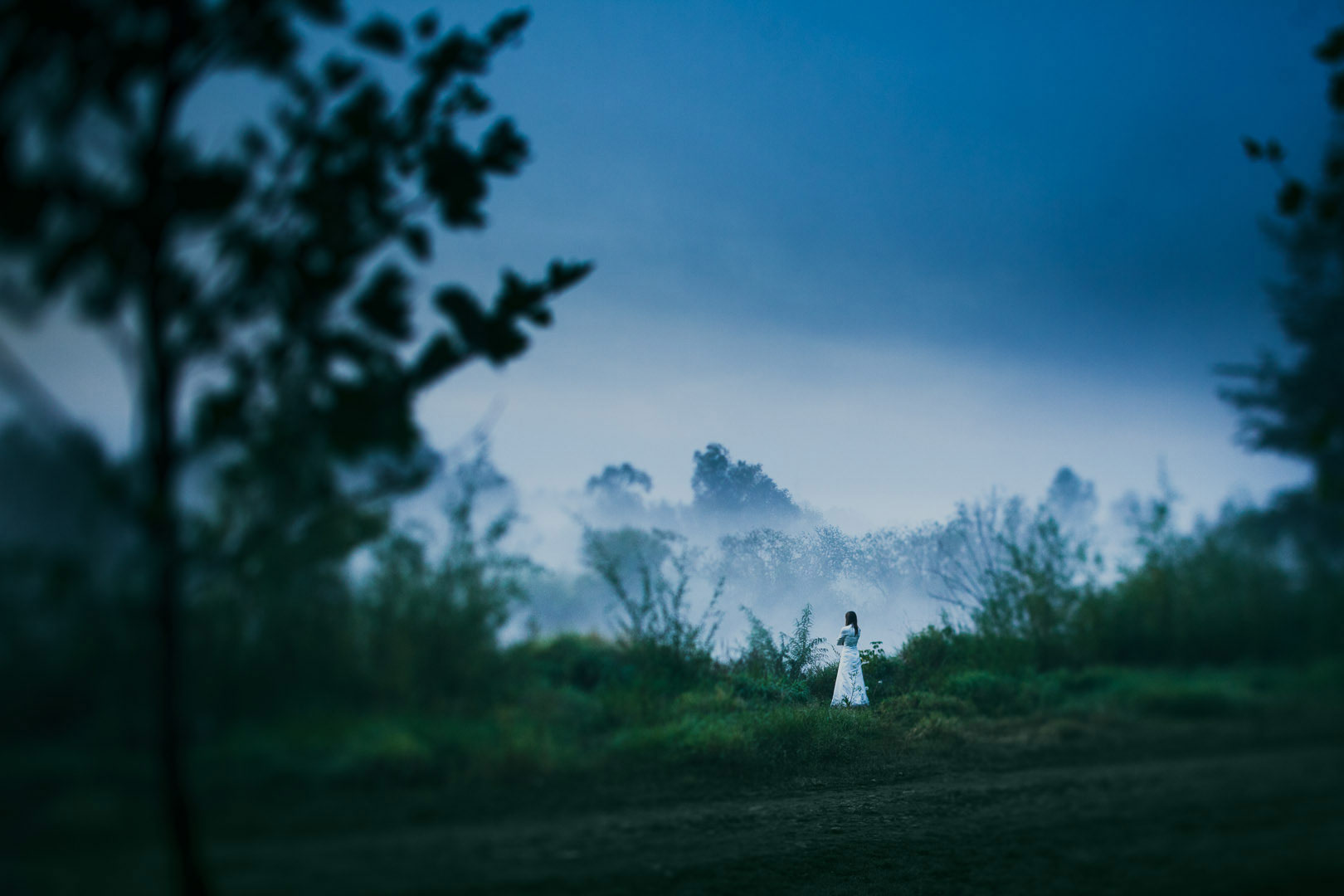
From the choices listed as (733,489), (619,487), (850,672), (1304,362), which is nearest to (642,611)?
(619,487)

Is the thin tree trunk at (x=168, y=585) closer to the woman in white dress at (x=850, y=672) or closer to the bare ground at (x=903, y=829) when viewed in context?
the bare ground at (x=903, y=829)

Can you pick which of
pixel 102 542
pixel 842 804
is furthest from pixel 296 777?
pixel 842 804

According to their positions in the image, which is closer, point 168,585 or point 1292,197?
point 168,585

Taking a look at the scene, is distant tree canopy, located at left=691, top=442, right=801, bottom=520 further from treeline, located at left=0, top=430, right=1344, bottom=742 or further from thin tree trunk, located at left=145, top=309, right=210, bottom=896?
thin tree trunk, located at left=145, top=309, right=210, bottom=896

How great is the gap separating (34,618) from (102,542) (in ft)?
0.69

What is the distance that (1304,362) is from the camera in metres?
4.19

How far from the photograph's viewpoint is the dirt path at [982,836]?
3.31 metres

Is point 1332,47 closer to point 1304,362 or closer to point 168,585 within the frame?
point 1304,362

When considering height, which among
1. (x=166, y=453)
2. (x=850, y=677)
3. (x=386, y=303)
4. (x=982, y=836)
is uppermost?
(x=386, y=303)

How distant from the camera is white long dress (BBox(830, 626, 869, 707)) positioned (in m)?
4.35

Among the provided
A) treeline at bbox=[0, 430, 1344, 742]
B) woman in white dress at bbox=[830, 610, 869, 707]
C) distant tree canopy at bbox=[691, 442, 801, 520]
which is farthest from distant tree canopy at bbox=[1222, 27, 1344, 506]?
distant tree canopy at bbox=[691, 442, 801, 520]

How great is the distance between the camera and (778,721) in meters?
4.08

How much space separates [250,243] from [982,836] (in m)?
4.32

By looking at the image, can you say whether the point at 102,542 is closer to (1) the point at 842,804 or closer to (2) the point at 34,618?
(2) the point at 34,618
